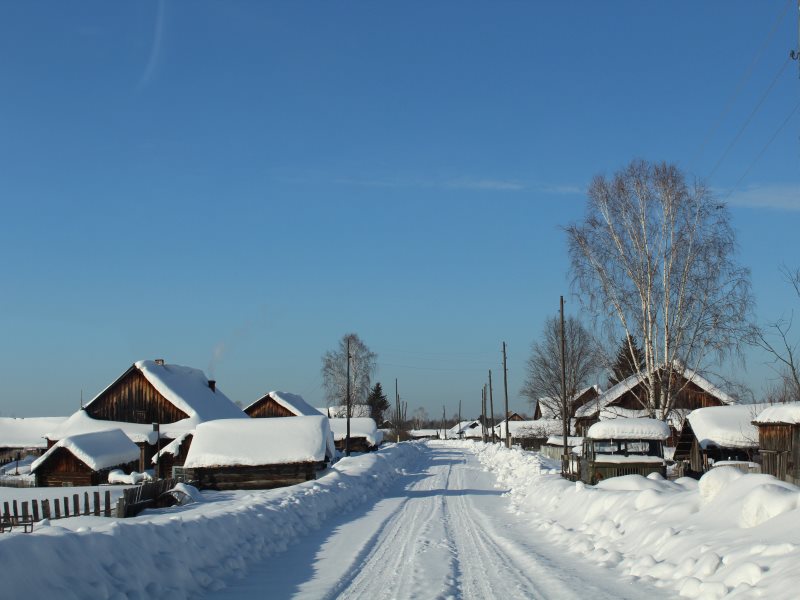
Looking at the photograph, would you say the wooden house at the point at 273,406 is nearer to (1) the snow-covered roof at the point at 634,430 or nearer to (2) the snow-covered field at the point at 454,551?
(1) the snow-covered roof at the point at 634,430

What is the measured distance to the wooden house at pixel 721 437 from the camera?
29.5 m

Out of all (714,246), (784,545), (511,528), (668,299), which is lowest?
(511,528)

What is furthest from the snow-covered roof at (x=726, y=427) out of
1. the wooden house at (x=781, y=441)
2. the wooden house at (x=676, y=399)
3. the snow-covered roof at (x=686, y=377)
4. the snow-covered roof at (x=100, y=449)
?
the snow-covered roof at (x=100, y=449)

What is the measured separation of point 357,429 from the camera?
2788 inches

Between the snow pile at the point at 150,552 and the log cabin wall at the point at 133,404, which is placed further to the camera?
the log cabin wall at the point at 133,404

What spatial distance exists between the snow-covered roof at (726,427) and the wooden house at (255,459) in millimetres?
14774

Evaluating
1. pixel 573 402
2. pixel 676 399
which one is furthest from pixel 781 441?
pixel 573 402

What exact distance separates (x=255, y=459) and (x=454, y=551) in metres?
19.6

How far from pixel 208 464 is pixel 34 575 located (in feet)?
80.0

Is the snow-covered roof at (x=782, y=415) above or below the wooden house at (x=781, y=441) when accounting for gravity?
above

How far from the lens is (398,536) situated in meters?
15.3

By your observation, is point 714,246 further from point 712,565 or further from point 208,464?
point 712,565

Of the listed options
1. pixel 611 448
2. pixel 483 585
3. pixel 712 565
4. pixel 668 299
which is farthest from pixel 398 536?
pixel 668 299

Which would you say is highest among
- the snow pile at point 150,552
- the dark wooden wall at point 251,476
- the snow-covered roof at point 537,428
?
the snow pile at point 150,552
